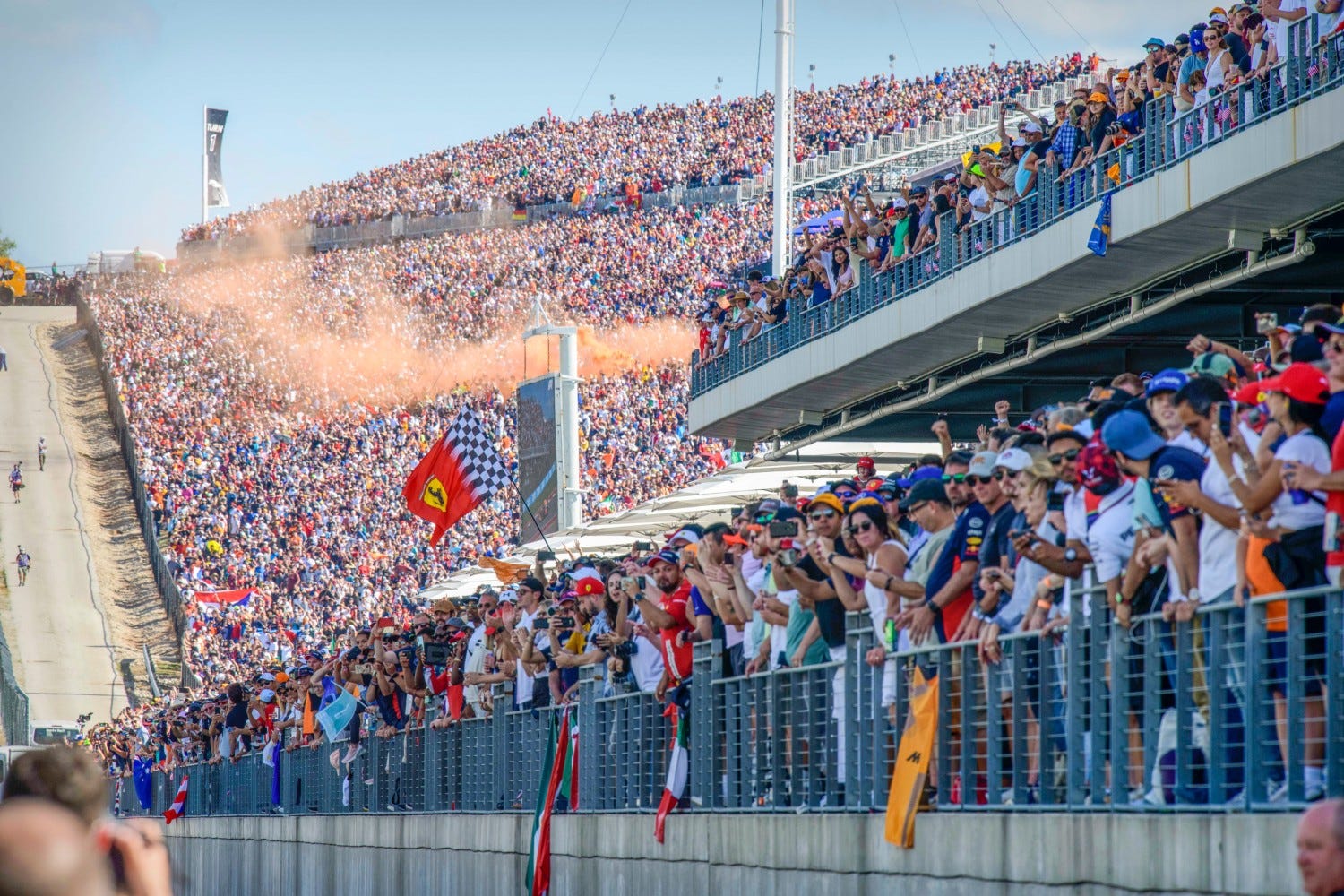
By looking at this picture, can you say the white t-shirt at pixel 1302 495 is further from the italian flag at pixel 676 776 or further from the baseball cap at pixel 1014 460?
the italian flag at pixel 676 776

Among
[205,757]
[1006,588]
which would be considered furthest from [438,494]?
[1006,588]

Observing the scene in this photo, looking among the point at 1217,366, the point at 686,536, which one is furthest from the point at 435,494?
the point at 1217,366

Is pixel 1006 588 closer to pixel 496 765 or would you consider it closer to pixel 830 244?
pixel 496 765

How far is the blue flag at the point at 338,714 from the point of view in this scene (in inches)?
859

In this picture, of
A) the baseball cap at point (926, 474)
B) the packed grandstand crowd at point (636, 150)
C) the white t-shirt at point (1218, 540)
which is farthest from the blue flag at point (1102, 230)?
the packed grandstand crowd at point (636, 150)

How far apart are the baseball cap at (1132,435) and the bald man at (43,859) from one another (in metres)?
5.40

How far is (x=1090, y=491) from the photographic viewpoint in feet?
29.8

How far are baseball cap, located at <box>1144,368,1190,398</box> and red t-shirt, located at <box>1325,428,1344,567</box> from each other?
1.20 meters

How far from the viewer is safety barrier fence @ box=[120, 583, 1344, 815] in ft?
25.7

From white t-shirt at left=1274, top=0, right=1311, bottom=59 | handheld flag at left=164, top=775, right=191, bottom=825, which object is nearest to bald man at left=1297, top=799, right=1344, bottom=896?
white t-shirt at left=1274, top=0, right=1311, bottom=59

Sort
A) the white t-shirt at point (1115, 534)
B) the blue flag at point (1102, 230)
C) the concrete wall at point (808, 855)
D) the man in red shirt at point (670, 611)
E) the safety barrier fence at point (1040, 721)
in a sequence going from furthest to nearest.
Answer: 1. the blue flag at point (1102, 230)
2. the man in red shirt at point (670, 611)
3. the white t-shirt at point (1115, 534)
4. the concrete wall at point (808, 855)
5. the safety barrier fence at point (1040, 721)

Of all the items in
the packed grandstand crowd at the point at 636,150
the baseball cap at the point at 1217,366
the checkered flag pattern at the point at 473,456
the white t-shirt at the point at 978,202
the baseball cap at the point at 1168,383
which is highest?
the packed grandstand crowd at the point at 636,150

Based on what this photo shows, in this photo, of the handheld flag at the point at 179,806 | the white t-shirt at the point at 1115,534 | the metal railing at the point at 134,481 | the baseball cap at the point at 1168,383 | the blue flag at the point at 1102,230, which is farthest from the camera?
the metal railing at the point at 134,481

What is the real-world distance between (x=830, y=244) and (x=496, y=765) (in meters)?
10.8
